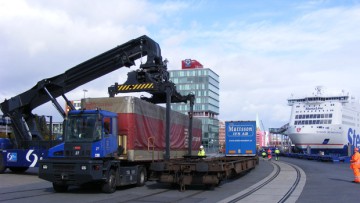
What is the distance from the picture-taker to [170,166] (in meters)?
15.9

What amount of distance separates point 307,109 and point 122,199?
60.0 metres

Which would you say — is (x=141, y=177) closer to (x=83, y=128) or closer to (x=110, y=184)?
(x=110, y=184)

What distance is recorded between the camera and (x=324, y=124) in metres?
63.5

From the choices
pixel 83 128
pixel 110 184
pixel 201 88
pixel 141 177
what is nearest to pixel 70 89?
pixel 141 177

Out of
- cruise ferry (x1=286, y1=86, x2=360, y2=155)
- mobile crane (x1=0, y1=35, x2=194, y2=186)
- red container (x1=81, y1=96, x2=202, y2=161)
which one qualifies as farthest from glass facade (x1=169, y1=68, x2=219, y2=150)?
red container (x1=81, y1=96, x2=202, y2=161)

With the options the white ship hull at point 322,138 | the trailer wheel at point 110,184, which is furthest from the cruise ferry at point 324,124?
the trailer wheel at point 110,184

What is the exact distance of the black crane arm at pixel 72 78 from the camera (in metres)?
19.3

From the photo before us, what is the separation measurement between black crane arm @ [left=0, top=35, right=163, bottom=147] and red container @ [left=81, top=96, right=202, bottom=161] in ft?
7.98

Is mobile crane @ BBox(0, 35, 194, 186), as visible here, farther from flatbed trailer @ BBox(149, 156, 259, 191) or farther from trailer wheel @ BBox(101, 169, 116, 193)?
trailer wheel @ BBox(101, 169, 116, 193)

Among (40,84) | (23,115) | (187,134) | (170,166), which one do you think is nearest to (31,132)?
(23,115)

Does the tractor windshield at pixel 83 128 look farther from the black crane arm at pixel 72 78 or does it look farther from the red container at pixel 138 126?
the black crane arm at pixel 72 78

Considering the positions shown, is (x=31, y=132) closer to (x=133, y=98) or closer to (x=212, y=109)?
(x=133, y=98)

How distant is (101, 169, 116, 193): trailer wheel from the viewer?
1427 centimetres

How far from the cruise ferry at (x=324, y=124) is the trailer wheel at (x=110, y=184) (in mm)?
53179
